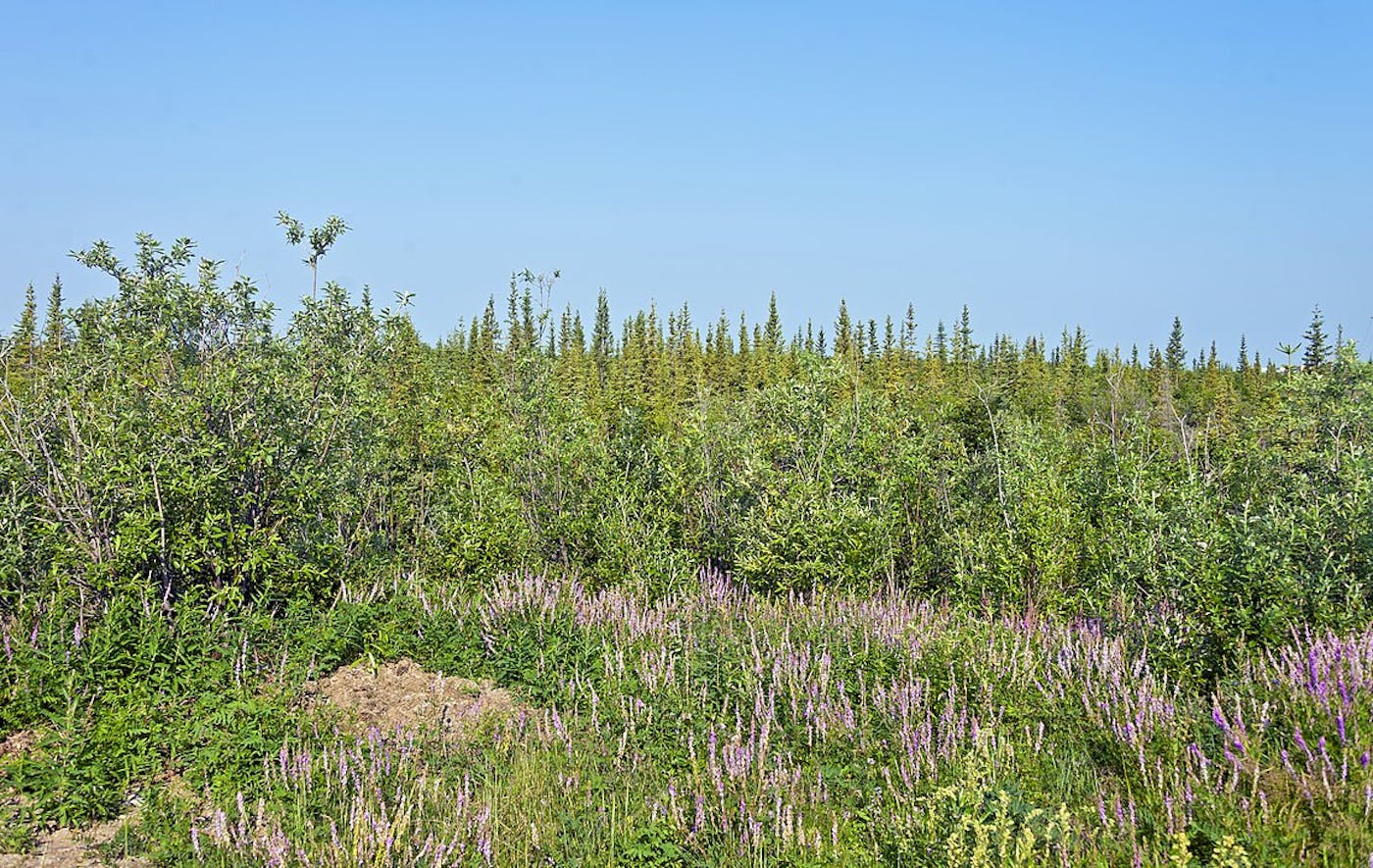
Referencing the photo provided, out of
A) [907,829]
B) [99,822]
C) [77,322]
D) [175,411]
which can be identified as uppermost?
[77,322]

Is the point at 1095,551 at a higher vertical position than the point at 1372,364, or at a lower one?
lower

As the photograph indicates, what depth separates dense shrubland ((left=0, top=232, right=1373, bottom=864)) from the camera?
5469mm

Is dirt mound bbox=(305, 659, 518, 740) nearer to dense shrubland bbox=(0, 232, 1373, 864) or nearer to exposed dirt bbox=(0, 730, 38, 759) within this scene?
dense shrubland bbox=(0, 232, 1373, 864)

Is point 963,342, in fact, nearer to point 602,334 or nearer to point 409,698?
point 602,334

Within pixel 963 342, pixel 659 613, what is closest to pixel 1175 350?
pixel 963 342

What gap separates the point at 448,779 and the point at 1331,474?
40.5ft

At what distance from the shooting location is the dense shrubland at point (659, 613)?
5.47 m

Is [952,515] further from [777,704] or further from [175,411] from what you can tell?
[175,411]

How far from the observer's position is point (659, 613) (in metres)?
10.9

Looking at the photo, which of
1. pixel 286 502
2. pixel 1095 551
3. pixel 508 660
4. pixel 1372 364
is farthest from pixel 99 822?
pixel 1372 364

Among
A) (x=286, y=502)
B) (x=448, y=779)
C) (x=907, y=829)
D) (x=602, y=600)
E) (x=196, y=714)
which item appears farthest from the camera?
(x=602, y=600)

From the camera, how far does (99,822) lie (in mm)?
6066

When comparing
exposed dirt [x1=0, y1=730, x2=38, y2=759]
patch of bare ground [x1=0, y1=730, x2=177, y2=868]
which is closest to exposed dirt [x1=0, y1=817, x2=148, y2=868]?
patch of bare ground [x1=0, y1=730, x2=177, y2=868]

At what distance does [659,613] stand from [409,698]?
336 centimetres
